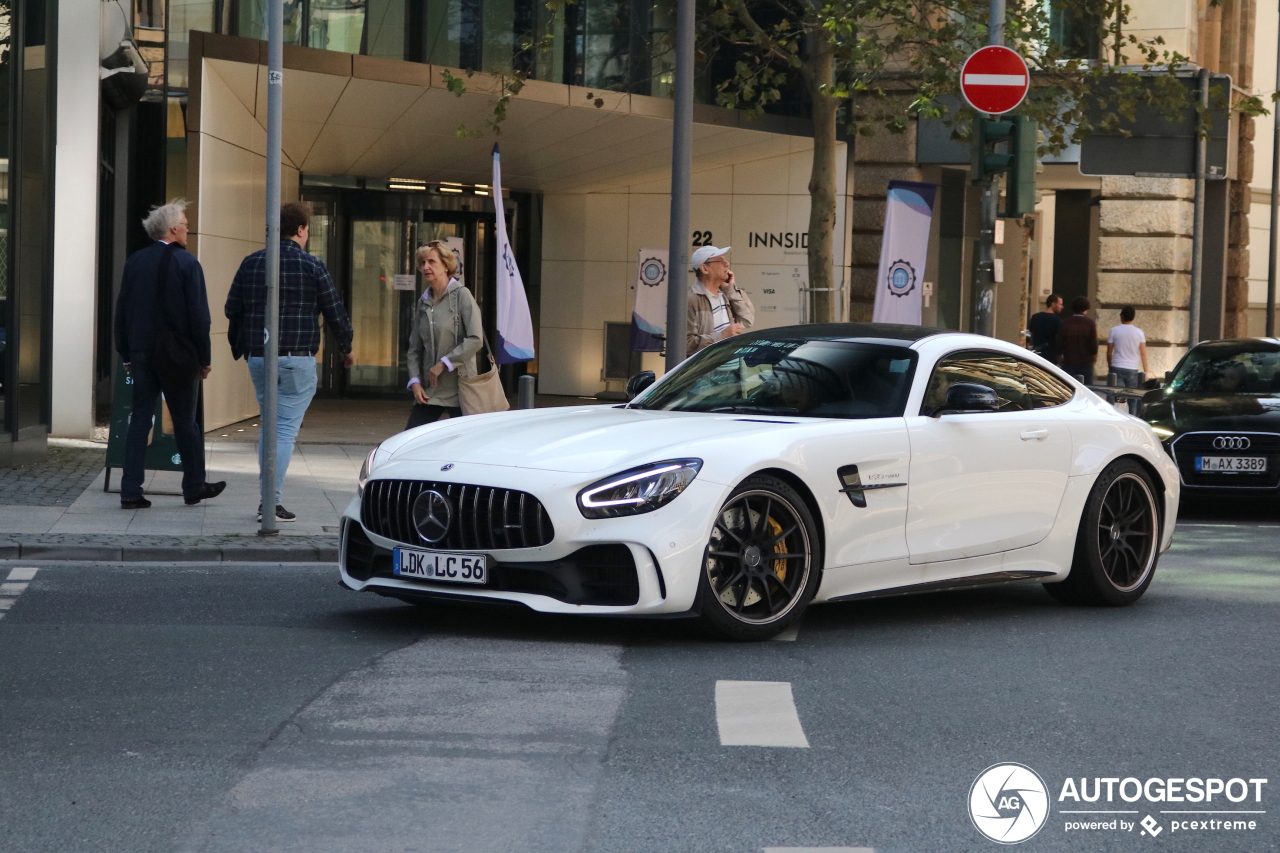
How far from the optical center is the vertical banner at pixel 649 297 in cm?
2334

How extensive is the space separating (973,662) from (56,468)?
9.09 m

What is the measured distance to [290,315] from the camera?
10781 millimetres

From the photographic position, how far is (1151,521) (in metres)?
8.64

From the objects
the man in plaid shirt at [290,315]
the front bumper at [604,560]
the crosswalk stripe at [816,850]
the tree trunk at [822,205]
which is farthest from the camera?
the tree trunk at [822,205]

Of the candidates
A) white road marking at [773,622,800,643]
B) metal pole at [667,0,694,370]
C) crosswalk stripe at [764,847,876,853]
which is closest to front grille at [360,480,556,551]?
white road marking at [773,622,800,643]

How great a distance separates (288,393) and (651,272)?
42.0 ft

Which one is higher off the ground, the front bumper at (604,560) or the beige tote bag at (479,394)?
the beige tote bag at (479,394)

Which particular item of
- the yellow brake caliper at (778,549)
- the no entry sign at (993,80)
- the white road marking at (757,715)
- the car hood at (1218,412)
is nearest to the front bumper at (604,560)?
the yellow brake caliper at (778,549)

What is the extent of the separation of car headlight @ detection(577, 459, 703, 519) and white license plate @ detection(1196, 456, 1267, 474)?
24.2ft

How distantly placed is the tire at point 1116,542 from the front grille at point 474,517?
285 centimetres

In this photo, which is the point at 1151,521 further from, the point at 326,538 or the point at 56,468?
the point at 56,468

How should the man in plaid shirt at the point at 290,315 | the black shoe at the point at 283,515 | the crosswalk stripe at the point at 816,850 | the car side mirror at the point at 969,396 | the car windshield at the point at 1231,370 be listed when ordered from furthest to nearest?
the car windshield at the point at 1231,370 < the black shoe at the point at 283,515 < the man in plaid shirt at the point at 290,315 < the car side mirror at the point at 969,396 < the crosswalk stripe at the point at 816,850

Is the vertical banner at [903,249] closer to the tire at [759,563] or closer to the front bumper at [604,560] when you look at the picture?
the tire at [759,563]

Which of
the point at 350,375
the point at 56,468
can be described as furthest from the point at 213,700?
the point at 350,375
